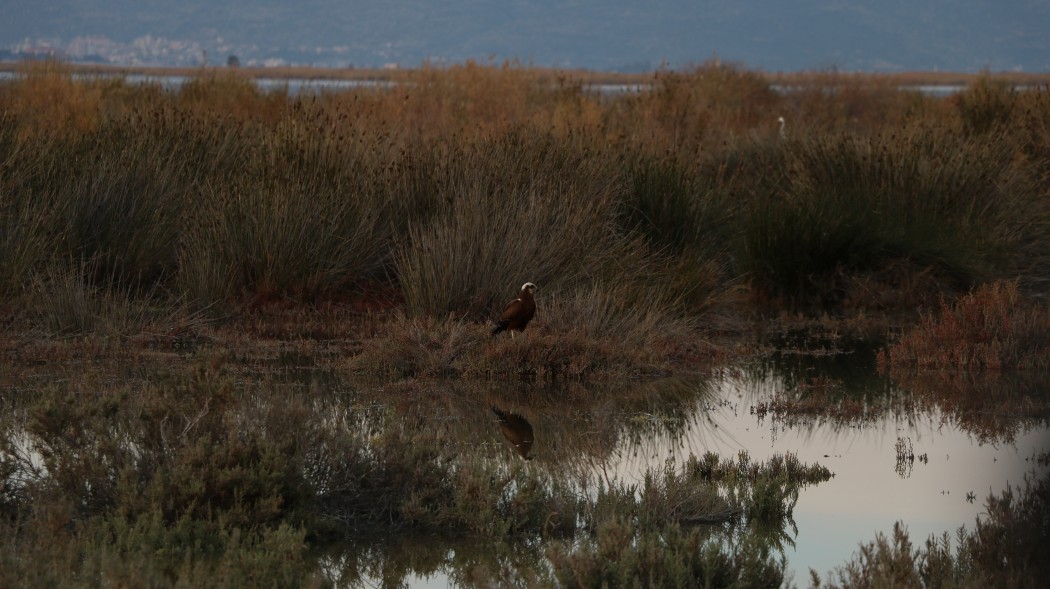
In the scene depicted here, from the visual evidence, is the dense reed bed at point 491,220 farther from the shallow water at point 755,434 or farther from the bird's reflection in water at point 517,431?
the bird's reflection in water at point 517,431

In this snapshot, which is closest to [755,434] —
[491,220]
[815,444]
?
[815,444]

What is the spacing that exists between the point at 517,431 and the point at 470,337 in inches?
87.2

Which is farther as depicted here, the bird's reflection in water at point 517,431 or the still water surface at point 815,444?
the bird's reflection in water at point 517,431

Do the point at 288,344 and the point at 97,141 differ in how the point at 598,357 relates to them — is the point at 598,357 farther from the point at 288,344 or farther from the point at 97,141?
the point at 97,141

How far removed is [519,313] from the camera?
10.9 meters

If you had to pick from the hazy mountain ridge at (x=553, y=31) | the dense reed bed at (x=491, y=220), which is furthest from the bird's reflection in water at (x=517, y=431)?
the hazy mountain ridge at (x=553, y=31)

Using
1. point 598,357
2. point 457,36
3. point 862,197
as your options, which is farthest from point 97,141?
point 457,36

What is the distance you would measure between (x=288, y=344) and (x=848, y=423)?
4579mm

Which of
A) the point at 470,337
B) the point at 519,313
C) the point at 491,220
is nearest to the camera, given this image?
the point at 519,313

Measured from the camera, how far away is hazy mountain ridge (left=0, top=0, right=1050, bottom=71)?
173 m

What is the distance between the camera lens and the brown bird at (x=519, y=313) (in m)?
10.9

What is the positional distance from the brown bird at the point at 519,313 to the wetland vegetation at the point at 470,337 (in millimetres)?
164

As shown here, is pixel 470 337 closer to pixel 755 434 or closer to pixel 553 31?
pixel 755 434

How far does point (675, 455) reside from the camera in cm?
859
